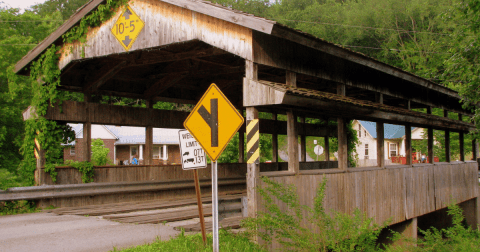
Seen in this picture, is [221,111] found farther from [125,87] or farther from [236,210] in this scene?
[125,87]

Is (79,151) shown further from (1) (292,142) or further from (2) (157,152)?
(1) (292,142)

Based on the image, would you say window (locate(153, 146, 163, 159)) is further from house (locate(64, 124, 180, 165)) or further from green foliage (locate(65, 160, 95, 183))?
green foliage (locate(65, 160, 95, 183))

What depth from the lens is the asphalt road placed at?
751cm

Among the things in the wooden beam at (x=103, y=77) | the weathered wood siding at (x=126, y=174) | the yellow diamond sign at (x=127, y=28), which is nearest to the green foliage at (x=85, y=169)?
the weathered wood siding at (x=126, y=174)

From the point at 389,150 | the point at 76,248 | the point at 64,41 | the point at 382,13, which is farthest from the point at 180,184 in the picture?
the point at 389,150

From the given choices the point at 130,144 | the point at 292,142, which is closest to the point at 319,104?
the point at 292,142

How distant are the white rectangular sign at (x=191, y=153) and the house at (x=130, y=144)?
1622 inches

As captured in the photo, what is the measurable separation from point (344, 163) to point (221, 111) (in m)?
5.12

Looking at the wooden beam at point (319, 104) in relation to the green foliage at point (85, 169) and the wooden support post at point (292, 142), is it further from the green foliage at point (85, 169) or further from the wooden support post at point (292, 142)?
the green foliage at point (85, 169)

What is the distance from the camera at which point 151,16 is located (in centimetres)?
1040

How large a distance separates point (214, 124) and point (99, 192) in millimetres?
7146

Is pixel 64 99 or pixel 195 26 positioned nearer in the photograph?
pixel 195 26

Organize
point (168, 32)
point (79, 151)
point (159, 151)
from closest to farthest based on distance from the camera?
1. point (168, 32)
2. point (79, 151)
3. point (159, 151)

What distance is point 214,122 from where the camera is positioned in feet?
21.6
